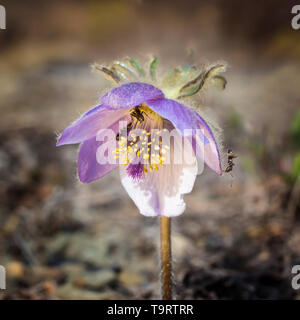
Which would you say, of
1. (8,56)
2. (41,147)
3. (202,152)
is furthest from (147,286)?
(8,56)

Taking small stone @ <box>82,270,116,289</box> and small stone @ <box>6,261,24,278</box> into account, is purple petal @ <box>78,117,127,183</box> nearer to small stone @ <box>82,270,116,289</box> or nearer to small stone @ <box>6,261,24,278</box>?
small stone @ <box>82,270,116,289</box>

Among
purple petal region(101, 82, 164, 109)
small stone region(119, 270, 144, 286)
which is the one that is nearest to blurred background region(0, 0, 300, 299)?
small stone region(119, 270, 144, 286)

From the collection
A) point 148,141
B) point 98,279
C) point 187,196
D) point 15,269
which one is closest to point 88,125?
point 148,141

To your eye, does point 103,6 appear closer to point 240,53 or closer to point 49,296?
point 240,53

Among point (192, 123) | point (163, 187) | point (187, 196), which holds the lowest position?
point (163, 187)

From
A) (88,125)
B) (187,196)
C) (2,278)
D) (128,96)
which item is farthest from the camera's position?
(187,196)

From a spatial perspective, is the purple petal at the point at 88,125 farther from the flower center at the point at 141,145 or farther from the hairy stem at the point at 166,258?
the hairy stem at the point at 166,258

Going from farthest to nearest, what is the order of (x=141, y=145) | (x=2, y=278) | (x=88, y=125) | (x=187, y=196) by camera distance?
1. (x=187, y=196)
2. (x=2, y=278)
3. (x=141, y=145)
4. (x=88, y=125)

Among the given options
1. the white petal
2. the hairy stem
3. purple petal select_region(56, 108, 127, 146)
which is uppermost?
purple petal select_region(56, 108, 127, 146)

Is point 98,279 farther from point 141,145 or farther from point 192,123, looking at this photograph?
point 192,123
